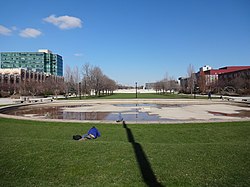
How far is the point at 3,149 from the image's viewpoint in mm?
6590

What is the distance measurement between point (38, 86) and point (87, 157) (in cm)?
6372

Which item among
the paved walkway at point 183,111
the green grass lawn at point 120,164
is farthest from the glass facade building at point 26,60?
the green grass lawn at point 120,164

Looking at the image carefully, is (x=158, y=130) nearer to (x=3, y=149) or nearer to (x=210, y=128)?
(x=210, y=128)

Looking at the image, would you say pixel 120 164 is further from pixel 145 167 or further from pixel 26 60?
pixel 26 60

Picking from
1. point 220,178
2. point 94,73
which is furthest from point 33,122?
point 94,73

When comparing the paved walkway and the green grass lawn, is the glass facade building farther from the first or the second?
the green grass lawn

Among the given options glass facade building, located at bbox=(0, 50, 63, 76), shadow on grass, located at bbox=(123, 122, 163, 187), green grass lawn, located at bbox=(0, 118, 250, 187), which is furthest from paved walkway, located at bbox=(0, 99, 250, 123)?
glass facade building, located at bbox=(0, 50, 63, 76)

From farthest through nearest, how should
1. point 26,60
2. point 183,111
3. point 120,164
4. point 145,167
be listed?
point 26,60 < point 183,111 < point 120,164 < point 145,167

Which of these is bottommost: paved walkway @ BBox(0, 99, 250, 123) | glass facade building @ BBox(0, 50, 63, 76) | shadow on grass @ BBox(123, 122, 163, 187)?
paved walkway @ BBox(0, 99, 250, 123)

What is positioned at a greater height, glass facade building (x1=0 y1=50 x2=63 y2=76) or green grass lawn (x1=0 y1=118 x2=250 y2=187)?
glass facade building (x1=0 y1=50 x2=63 y2=76)

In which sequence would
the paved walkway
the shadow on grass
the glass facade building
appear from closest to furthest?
the shadow on grass, the paved walkway, the glass facade building

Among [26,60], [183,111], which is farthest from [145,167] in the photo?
[26,60]

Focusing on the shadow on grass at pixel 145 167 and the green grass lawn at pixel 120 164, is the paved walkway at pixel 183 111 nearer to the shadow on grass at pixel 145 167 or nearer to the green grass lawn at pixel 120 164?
the green grass lawn at pixel 120 164

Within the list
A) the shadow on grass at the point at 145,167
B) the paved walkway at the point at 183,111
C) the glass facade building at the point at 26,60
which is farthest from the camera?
the glass facade building at the point at 26,60
